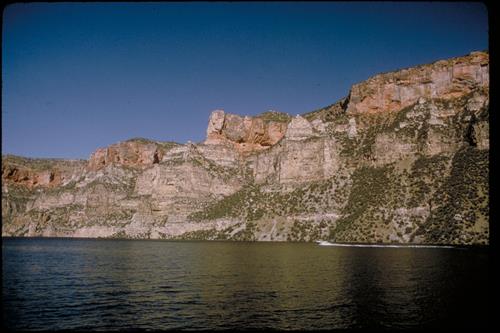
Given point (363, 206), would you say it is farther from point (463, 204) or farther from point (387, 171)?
point (463, 204)

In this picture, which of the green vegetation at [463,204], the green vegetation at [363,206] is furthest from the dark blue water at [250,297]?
the green vegetation at [363,206]

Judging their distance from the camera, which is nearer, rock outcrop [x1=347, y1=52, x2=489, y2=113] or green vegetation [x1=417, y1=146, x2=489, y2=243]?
green vegetation [x1=417, y1=146, x2=489, y2=243]

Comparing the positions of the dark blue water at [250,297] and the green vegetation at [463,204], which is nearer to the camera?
the dark blue water at [250,297]

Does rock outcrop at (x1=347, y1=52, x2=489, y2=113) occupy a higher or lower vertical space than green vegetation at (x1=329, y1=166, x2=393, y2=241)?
higher

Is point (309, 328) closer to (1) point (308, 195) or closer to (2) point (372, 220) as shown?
(2) point (372, 220)

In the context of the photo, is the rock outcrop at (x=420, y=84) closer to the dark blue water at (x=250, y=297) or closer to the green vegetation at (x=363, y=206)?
the green vegetation at (x=363, y=206)

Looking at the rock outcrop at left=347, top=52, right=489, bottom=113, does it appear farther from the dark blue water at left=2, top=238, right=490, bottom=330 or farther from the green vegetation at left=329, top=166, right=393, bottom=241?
the dark blue water at left=2, top=238, right=490, bottom=330

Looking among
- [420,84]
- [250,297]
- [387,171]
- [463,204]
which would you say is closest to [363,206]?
[387,171]

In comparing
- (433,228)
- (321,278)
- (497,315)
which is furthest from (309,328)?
(433,228)

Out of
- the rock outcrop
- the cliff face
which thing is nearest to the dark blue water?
the cliff face

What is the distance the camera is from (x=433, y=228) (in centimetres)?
12900

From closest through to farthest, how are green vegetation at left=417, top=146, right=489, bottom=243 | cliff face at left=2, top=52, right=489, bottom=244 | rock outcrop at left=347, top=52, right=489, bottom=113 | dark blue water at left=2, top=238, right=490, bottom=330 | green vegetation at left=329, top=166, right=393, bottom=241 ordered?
dark blue water at left=2, top=238, right=490, bottom=330, green vegetation at left=417, top=146, right=489, bottom=243, cliff face at left=2, top=52, right=489, bottom=244, green vegetation at left=329, top=166, right=393, bottom=241, rock outcrop at left=347, top=52, right=489, bottom=113

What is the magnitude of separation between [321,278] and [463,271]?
58.4 feet

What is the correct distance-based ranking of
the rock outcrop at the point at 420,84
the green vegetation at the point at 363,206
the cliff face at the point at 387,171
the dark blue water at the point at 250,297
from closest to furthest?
1. the dark blue water at the point at 250,297
2. the cliff face at the point at 387,171
3. the green vegetation at the point at 363,206
4. the rock outcrop at the point at 420,84
